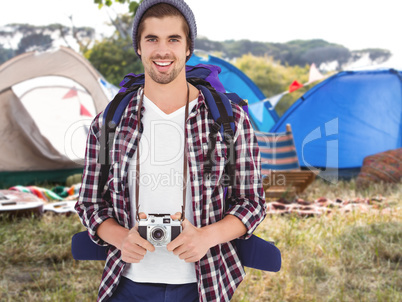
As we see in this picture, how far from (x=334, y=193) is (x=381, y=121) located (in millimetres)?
1731

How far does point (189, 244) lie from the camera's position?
3.58 feet

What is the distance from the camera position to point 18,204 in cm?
408

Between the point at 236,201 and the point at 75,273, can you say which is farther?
the point at 75,273

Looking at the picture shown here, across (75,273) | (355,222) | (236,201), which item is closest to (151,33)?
(236,201)

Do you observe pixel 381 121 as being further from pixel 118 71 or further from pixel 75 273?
pixel 118 71

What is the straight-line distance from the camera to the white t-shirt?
3.92ft

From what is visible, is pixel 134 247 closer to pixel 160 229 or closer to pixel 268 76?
pixel 160 229

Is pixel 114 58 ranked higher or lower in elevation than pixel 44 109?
higher

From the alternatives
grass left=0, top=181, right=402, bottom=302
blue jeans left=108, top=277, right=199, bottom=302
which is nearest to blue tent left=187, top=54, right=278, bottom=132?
grass left=0, top=181, right=402, bottom=302

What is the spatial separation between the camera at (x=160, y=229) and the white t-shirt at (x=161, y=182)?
127 millimetres

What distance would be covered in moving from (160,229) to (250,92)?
6550 millimetres

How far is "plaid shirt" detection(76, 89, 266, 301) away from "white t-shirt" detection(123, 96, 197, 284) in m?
0.03

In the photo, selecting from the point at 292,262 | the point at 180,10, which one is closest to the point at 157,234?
the point at 180,10

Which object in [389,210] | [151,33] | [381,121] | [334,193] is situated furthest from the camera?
[381,121]
